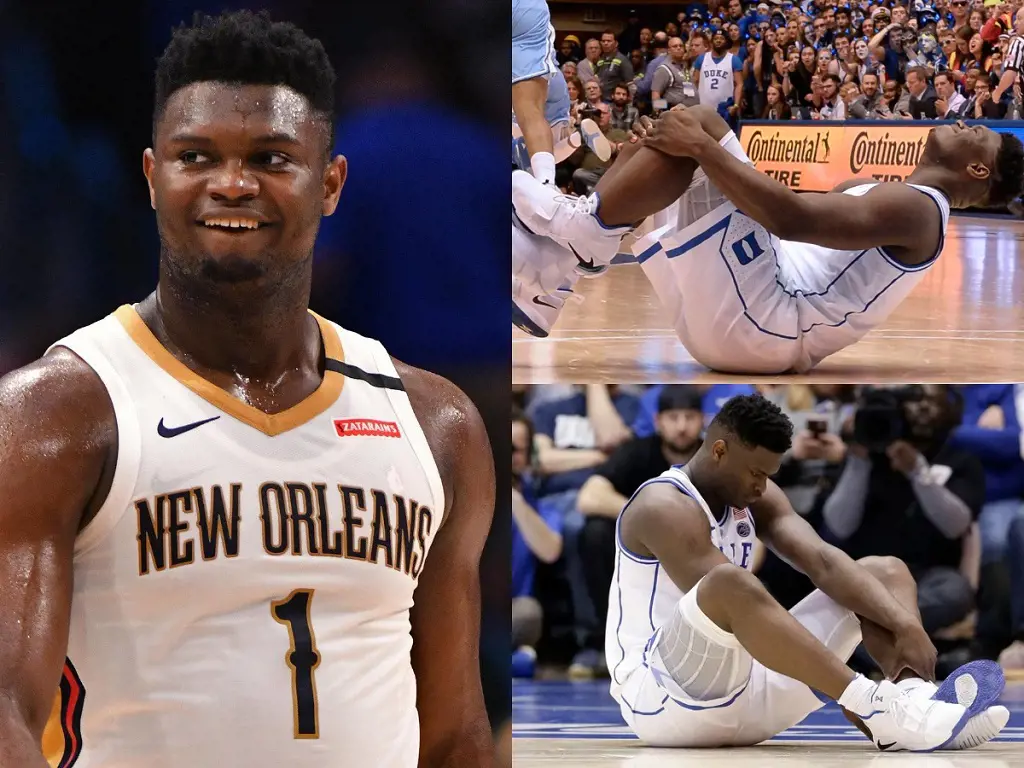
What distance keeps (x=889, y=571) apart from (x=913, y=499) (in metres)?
0.44

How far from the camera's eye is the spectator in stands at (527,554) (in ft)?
13.7

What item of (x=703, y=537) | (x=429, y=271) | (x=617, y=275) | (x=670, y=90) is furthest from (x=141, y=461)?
(x=670, y=90)

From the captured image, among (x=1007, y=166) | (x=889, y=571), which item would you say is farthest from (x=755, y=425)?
(x=1007, y=166)

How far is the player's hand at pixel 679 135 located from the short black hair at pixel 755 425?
0.73m

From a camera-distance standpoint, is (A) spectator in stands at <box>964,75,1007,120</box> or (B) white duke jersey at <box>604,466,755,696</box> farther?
(A) spectator in stands at <box>964,75,1007,120</box>

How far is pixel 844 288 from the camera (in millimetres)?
4223

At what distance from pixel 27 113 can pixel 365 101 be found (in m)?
0.35

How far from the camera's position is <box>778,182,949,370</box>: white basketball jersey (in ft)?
13.7

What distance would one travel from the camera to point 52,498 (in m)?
1.24

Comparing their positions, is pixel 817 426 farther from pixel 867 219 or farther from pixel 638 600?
pixel 638 600

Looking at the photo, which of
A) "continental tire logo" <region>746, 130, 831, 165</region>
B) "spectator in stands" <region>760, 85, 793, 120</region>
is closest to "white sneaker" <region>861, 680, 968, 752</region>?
"continental tire logo" <region>746, 130, 831, 165</region>

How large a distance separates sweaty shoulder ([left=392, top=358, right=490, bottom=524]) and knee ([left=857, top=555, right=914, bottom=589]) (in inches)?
99.3

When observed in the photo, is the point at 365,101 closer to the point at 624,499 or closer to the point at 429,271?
the point at 429,271

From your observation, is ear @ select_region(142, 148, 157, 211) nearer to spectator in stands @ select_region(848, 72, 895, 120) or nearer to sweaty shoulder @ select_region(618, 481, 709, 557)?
sweaty shoulder @ select_region(618, 481, 709, 557)
